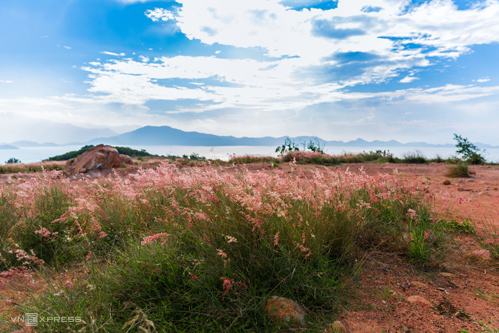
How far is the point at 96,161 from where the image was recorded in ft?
44.0

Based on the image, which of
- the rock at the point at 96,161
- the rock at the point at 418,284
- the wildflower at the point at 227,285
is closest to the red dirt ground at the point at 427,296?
the rock at the point at 418,284

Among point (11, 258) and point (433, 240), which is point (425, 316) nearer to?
point (433, 240)

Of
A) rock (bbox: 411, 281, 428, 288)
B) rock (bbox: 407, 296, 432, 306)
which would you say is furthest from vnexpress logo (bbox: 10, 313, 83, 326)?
rock (bbox: 411, 281, 428, 288)

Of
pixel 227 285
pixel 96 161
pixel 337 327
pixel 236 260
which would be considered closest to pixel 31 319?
pixel 227 285

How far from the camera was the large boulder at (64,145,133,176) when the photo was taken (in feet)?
43.8

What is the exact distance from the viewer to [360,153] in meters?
17.1

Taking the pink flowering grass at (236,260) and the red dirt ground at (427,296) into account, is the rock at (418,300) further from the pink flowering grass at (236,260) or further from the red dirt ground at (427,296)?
the pink flowering grass at (236,260)

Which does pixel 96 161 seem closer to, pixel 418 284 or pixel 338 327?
pixel 338 327

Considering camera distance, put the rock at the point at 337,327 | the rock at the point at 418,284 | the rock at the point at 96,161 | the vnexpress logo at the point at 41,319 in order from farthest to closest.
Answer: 1. the rock at the point at 96,161
2. the rock at the point at 418,284
3. the rock at the point at 337,327
4. the vnexpress logo at the point at 41,319

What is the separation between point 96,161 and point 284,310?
1337 cm

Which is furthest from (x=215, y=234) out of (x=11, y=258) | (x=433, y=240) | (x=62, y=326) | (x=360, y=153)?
(x=360, y=153)

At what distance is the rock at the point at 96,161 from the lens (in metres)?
13.3

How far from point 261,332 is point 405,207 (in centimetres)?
321

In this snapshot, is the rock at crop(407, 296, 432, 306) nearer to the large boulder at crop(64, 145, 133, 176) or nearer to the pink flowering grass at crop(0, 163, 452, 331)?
the pink flowering grass at crop(0, 163, 452, 331)
